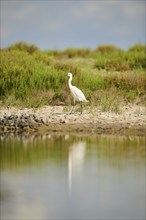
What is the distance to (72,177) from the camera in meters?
12.4

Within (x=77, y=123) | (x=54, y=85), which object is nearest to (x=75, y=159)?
(x=77, y=123)

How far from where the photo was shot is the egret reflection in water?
41.7 feet

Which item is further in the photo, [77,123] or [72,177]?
[77,123]

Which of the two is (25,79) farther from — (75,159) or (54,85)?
(75,159)

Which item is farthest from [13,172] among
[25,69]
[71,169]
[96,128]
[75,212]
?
[25,69]

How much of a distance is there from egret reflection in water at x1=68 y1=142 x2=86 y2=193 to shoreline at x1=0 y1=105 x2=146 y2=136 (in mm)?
1826

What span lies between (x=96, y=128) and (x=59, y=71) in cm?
542

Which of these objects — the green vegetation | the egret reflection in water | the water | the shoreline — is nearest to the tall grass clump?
the green vegetation

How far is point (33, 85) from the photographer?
69.2 feet

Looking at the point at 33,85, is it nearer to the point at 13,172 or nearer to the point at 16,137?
the point at 16,137

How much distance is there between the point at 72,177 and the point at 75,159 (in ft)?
4.79

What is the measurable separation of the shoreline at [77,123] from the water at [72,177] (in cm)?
83

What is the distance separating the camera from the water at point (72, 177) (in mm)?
10406

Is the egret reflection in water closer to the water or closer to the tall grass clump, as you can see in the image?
the water
